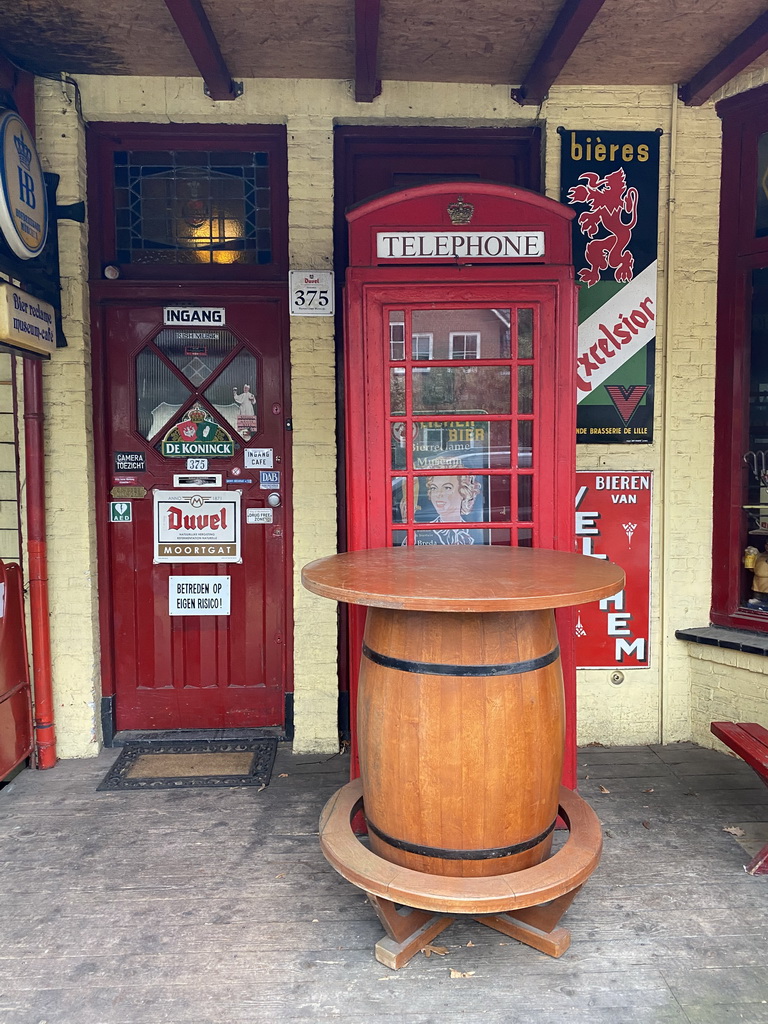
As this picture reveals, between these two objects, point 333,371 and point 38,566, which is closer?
point 38,566

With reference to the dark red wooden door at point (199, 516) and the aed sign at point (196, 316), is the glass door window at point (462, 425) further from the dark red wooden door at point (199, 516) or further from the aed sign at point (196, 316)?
the aed sign at point (196, 316)

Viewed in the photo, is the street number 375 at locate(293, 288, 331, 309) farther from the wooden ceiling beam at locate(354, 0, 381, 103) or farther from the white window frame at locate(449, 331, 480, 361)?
the white window frame at locate(449, 331, 480, 361)

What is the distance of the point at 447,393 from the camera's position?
3010 millimetres

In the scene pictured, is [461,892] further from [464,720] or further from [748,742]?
[748,742]

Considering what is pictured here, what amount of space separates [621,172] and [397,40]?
4.68ft

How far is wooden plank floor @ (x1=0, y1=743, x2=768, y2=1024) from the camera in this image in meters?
2.16

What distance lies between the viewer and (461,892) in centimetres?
216

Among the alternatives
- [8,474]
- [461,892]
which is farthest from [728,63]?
[8,474]

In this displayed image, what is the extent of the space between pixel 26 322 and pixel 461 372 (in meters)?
2.09

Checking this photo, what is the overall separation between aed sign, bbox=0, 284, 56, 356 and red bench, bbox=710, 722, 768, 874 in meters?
→ 3.70

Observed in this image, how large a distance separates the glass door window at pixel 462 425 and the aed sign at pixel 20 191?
1.81 meters

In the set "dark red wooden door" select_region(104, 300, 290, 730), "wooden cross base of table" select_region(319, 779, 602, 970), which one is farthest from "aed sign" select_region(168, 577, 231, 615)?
"wooden cross base of table" select_region(319, 779, 602, 970)

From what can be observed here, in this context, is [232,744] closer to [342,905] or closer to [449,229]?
[342,905]

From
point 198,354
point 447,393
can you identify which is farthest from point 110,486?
point 447,393
